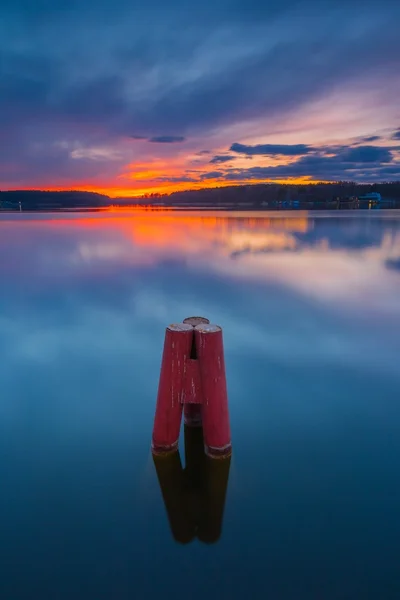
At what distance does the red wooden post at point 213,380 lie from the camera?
4.09 m

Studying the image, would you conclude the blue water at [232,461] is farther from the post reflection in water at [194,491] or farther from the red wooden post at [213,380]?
the red wooden post at [213,380]

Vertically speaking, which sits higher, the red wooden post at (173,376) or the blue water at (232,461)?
the red wooden post at (173,376)

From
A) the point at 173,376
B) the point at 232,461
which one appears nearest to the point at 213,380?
the point at 173,376

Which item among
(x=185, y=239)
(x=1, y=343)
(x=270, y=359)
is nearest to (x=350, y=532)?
(x=270, y=359)

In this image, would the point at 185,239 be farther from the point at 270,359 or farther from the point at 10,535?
the point at 10,535

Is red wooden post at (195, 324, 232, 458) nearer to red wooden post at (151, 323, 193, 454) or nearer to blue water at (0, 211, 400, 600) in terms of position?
red wooden post at (151, 323, 193, 454)

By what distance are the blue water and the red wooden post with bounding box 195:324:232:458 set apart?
61 cm

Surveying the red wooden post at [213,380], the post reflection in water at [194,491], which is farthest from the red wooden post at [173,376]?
the post reflection in water at [194,491]

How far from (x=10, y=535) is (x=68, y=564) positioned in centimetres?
68

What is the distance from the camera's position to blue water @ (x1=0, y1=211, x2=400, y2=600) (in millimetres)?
3438

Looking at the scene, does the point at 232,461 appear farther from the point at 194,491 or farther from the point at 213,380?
the point at 213,380

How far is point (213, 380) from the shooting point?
13.6 feet

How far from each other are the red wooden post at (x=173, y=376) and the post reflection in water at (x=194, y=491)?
48 cm

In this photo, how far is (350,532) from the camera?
149 inches
